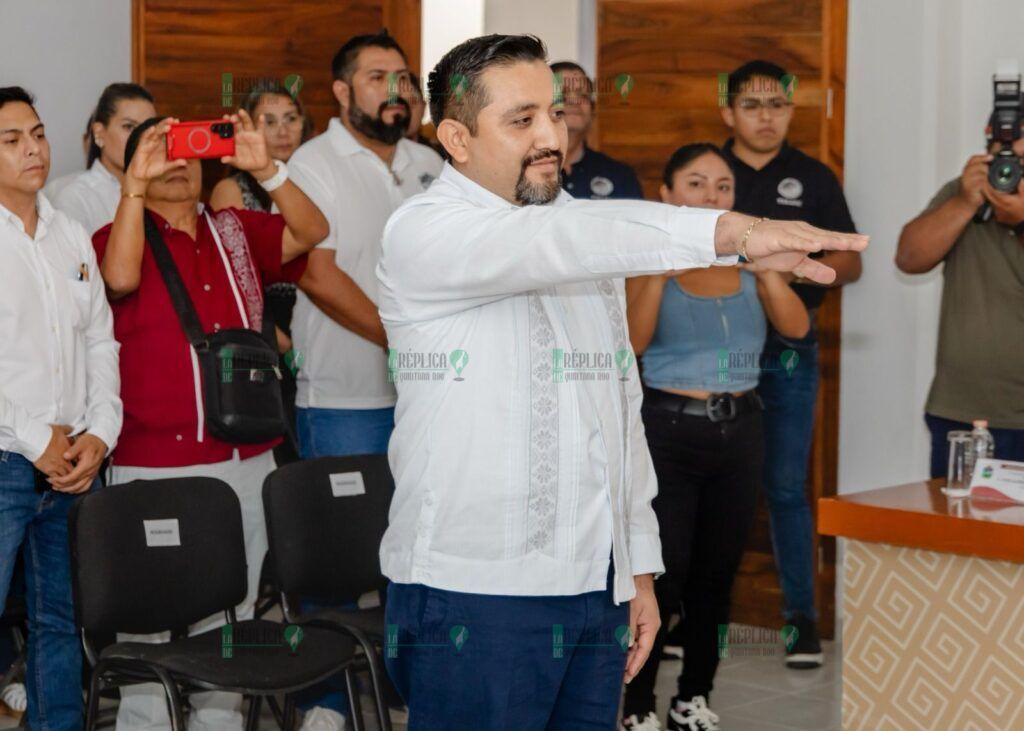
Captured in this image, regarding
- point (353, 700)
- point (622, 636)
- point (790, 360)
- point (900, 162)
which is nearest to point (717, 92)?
point (900, 162)

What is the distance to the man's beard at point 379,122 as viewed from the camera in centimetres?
371

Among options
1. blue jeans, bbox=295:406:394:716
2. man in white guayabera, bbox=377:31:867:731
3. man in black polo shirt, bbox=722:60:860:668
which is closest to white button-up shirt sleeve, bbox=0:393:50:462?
blue jeans, bbox=295:406:394:716

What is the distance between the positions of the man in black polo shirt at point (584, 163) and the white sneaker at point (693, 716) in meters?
1.62

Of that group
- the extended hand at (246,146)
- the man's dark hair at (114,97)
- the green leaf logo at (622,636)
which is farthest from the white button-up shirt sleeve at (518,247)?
the man's dark hair at (114,97)

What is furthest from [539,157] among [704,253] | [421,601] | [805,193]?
[805,193]

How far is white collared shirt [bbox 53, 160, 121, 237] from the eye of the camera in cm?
360

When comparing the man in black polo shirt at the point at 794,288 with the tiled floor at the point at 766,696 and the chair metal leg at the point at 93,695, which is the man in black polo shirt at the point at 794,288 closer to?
the tiled floor at the point at 766,696

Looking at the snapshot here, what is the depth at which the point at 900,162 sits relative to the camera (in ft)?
14.3

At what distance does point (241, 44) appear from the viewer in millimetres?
4652

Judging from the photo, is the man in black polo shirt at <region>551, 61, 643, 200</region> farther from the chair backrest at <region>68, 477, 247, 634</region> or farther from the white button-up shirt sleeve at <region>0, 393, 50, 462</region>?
the white button-up shirt sleeve at <region>0, 393, 50, 462</region>

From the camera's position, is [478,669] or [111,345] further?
[111,345]

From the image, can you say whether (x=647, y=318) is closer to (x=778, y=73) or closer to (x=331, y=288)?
(x=331, y=288)

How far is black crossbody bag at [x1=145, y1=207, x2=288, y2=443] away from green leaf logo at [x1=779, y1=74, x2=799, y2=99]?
2.06 metres

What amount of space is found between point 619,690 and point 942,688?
1.03m
